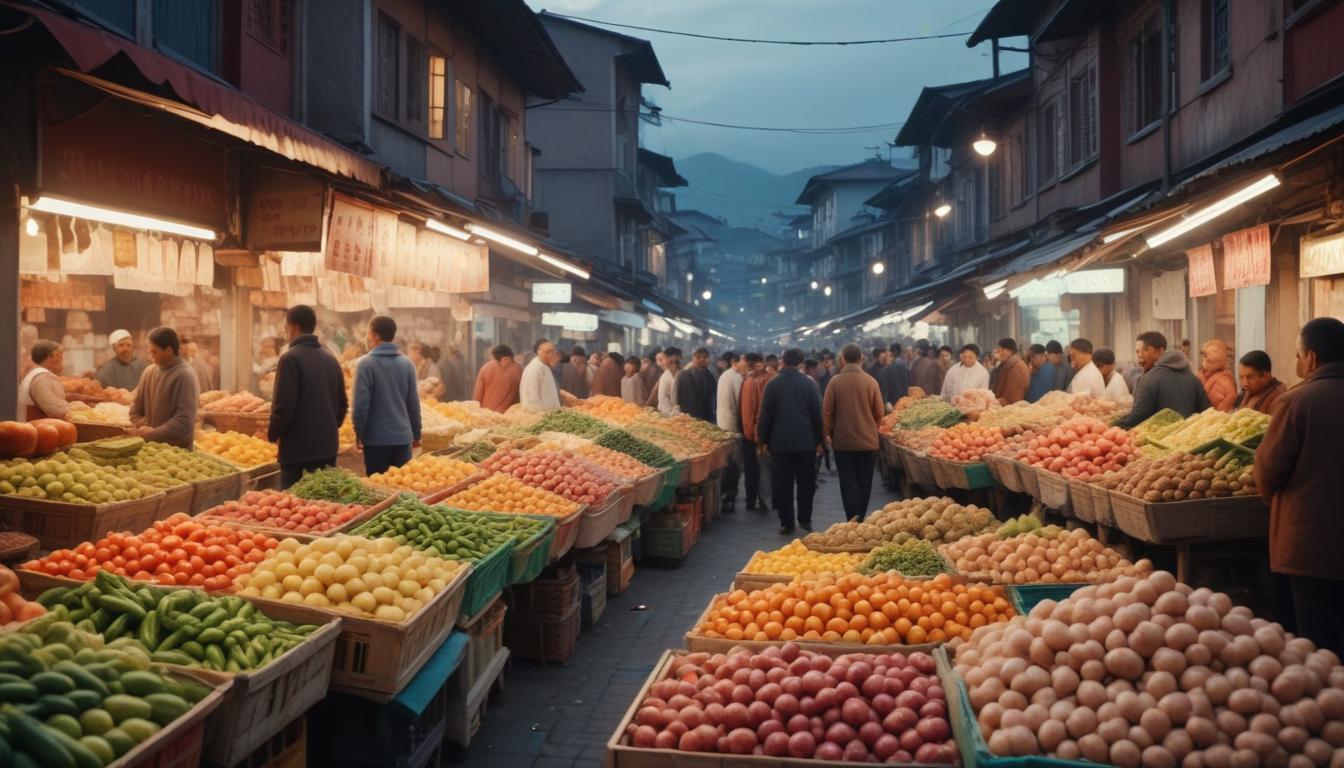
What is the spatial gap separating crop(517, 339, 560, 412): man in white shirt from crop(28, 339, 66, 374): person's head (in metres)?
5.82

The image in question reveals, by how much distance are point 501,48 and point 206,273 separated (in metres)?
12.9

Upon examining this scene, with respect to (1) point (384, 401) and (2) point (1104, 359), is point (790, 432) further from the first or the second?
(1) point (384, 401)

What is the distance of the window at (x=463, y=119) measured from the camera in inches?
812

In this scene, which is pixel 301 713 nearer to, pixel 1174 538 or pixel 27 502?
pixel 27 502

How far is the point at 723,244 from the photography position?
549 ft

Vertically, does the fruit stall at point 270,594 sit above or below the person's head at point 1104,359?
below

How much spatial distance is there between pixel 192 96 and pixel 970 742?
17.7 feet

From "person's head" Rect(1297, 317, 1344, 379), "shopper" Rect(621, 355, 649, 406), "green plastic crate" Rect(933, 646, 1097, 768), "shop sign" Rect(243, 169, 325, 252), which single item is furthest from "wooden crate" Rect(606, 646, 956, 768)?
"shopper" Rect(621, 355, 649, 406)

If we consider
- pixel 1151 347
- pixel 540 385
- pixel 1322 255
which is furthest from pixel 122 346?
pixel 1322 255

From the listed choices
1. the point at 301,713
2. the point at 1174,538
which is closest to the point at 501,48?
the point at 1174,538

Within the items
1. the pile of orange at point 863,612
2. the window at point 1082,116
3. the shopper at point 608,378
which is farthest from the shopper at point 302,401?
the window at point 1082,116

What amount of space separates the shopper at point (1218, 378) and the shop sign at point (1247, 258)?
0.64 m

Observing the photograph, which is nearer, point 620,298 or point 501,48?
point 501,48

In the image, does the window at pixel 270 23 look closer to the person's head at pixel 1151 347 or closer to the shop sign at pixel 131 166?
the shop sign at pixel 131 166
